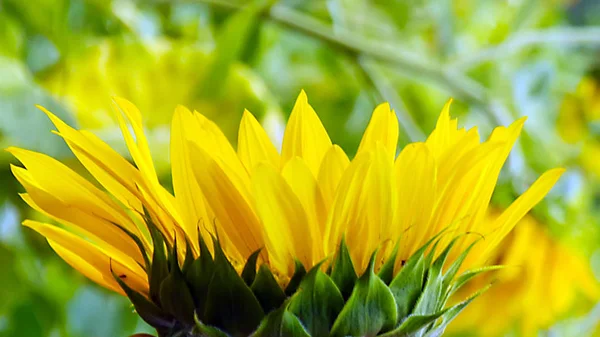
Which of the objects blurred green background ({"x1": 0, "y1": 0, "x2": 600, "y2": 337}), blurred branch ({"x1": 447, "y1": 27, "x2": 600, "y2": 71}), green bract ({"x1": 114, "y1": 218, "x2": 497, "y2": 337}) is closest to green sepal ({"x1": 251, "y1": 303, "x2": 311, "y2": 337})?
green bract ({"x1": 114, "y1": 218, "x2": 497, "y2": 337})

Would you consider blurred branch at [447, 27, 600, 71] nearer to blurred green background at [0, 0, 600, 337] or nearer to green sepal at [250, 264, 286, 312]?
blurred green background at [0, 0, 600, 337]

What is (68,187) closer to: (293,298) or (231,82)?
(293,298)

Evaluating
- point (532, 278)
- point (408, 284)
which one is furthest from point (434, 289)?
point (532, 278)

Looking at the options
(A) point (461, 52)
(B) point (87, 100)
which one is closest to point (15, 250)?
(B) point (87, 100)

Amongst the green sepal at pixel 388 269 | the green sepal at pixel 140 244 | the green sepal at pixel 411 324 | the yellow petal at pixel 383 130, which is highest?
the green sepal at pixel 140 244

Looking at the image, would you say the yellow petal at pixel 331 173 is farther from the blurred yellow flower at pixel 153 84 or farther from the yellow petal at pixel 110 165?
the blurred yellow flower at pixel 153 84

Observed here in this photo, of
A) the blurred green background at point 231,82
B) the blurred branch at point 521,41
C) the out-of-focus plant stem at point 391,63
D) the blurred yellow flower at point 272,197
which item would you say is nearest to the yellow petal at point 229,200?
the blurred yellow flower at point 272,197
